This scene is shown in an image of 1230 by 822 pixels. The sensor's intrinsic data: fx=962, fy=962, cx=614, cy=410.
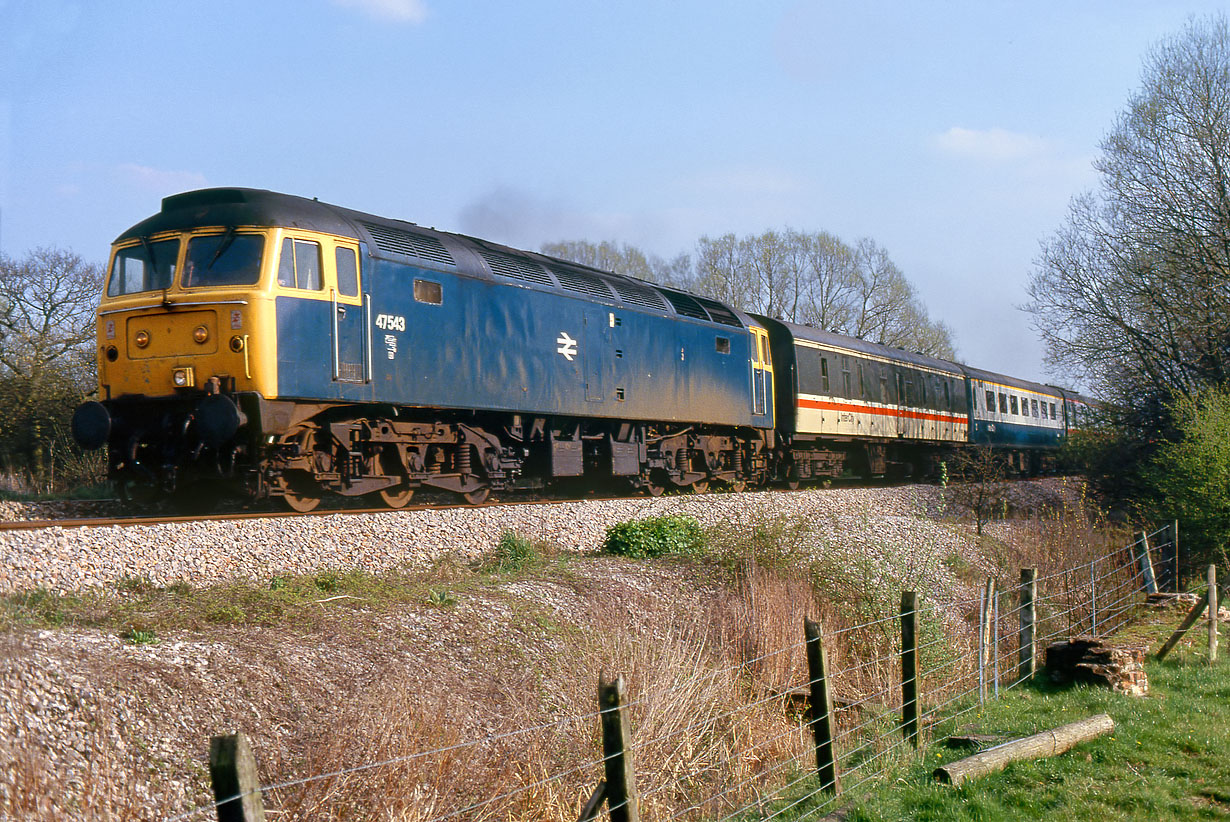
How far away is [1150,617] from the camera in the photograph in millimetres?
12508

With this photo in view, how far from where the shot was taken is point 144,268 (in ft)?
36.8

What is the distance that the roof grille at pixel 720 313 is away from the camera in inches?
772

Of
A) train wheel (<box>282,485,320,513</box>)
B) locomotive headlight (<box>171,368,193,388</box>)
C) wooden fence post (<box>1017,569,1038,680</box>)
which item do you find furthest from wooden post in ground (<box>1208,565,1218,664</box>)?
locomotive headlight (<box>171,368,193,388</box>)

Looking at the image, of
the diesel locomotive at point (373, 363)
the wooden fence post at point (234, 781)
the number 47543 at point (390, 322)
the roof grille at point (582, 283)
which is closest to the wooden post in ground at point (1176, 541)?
the diesel locomotive at point (373, 363)

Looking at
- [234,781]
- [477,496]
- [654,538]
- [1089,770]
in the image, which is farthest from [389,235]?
[234,781]

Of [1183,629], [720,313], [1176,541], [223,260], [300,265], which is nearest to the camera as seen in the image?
[1183,629]

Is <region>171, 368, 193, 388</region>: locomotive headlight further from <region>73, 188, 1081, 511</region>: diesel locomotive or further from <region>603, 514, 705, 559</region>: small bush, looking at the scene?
<region>603, 514, 705, 559</region>: small bush

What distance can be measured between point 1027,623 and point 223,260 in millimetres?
9408

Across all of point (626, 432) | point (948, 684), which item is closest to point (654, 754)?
point (948, 684)

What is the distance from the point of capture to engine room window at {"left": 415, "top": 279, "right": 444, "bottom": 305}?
12.3 m

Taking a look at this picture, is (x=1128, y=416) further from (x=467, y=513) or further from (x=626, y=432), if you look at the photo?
(x=467, y=513)

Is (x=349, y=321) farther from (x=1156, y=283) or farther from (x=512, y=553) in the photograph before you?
(x=1156, y=283)

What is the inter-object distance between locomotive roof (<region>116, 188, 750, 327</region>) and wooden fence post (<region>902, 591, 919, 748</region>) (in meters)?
7.52

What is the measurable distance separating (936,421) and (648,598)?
20868 mm
